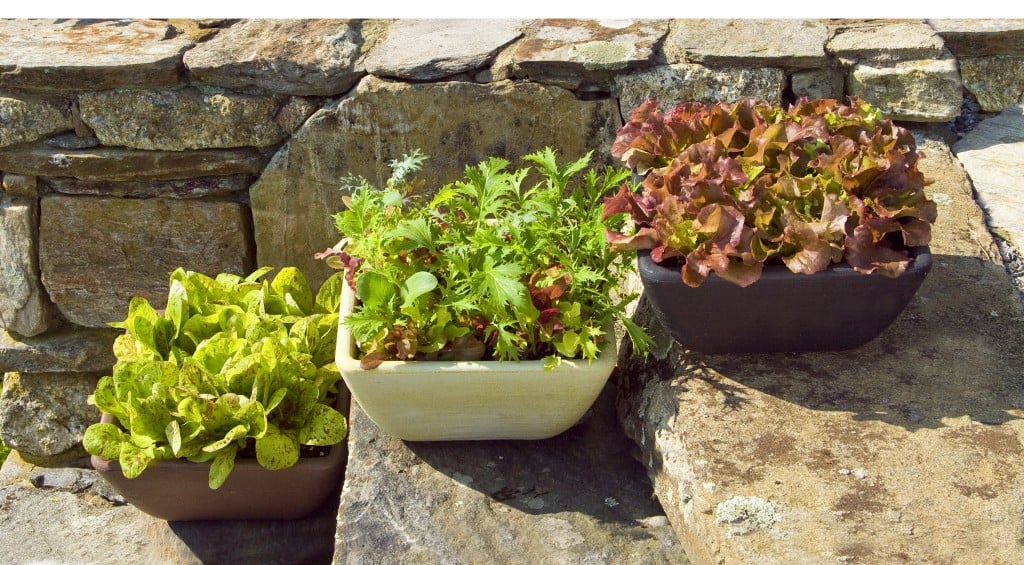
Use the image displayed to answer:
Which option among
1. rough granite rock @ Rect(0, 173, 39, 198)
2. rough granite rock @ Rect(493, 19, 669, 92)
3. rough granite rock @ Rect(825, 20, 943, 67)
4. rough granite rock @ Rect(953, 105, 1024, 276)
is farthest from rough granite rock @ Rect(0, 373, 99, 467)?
rough granite rock @ Rect(953, 105, 1024, 276)

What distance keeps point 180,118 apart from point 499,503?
4.54 feet

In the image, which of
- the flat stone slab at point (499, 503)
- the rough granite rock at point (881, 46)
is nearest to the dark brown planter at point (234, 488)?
the flat stone slab at point (499, 503)

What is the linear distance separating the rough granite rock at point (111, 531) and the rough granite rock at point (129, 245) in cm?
56

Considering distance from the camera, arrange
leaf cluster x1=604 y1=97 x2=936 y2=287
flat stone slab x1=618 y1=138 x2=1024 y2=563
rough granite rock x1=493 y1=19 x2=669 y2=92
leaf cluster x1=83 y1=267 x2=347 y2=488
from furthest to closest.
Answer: rough granite rock x1=493 y1=19 x2=669 y2=92
leaf cluster x1=83 y1=267 x2=347 y2=488
leaf cluster x1=604 y1=97 x2=936 y2=287
flat stone slab x1=618 y1=138 x2=1024 y2=563

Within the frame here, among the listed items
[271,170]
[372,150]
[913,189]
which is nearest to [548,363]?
[913,189]

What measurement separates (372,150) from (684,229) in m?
1.14

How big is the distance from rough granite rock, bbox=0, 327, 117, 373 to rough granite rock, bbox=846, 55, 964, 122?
221 cm

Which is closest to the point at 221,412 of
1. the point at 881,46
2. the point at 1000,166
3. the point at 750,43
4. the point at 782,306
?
the point at 782,306

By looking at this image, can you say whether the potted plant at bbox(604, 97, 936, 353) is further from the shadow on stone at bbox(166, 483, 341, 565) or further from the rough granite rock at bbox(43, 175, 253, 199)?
the rough granite rock at bbox(43, 175, 253, 199)

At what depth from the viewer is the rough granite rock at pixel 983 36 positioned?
2.58 meters

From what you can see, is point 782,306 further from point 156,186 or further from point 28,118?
point 28,118

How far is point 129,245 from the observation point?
2.81 meters

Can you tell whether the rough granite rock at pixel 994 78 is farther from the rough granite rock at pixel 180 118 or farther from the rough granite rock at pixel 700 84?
the rough granite rock at pixel 180 118

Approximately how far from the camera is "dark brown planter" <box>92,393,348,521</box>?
206cm
